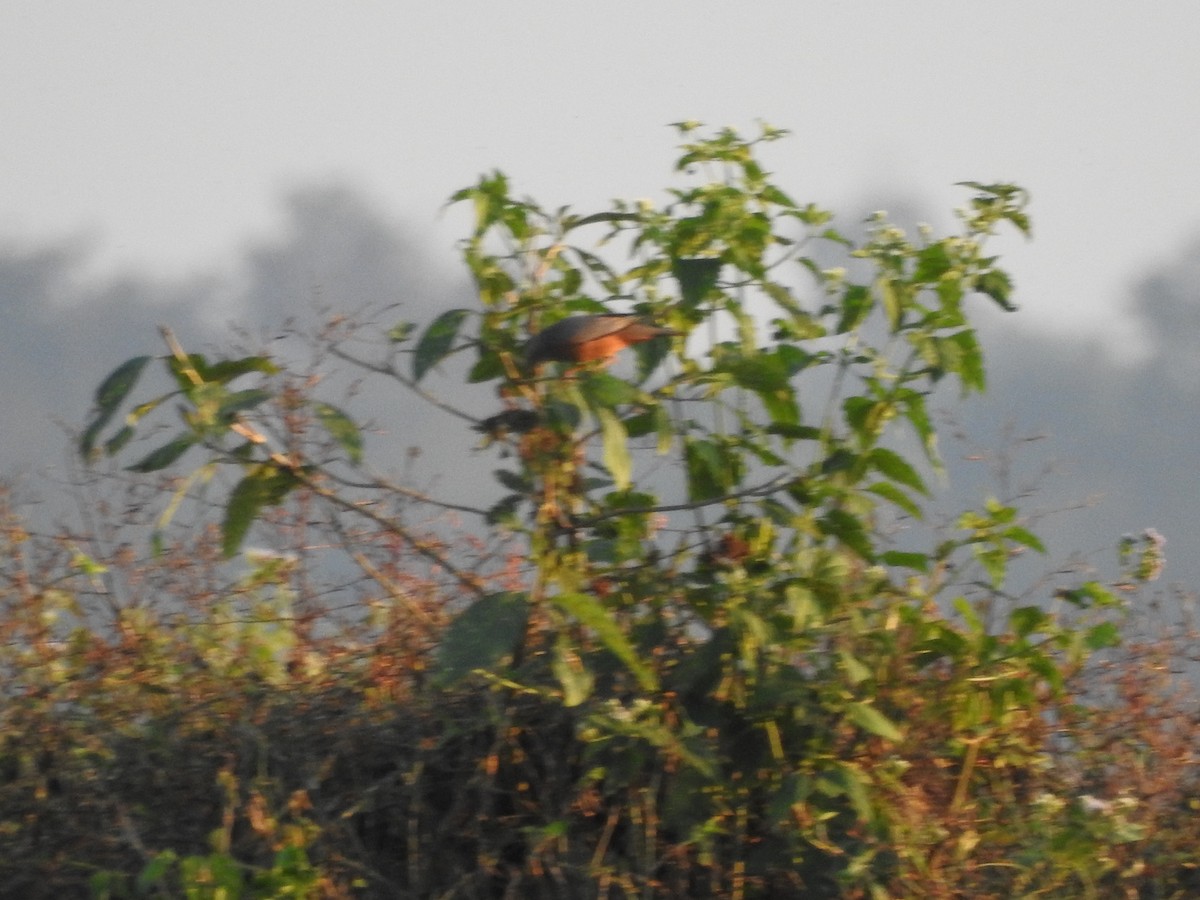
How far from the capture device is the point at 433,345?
2.91 metres

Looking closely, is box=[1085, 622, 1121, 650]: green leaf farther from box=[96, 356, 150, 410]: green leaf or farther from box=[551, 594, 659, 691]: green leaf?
box=[96, 356, 150, 410]: green leaf

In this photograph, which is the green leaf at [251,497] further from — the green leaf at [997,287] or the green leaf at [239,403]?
the green leaf at [997,287]

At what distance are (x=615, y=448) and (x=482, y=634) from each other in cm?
39

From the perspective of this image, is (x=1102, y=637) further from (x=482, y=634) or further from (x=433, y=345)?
(x=433, y=345)

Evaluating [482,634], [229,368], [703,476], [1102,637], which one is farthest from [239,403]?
[1102,637]

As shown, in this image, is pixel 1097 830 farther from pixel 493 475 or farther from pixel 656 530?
pixel 493 475

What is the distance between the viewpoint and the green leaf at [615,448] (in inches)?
108

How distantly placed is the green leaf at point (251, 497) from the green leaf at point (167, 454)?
0.17 metres

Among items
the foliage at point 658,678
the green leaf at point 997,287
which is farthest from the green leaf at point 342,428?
the green leaf at point 997,287

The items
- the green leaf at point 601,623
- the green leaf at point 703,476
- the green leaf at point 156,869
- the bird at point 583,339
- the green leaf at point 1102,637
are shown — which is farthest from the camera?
the green leaf at point 1102,637

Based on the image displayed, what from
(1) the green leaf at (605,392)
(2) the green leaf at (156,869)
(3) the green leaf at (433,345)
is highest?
(3) the green leaf at (433,345)

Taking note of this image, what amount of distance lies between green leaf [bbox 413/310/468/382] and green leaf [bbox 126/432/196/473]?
413mm

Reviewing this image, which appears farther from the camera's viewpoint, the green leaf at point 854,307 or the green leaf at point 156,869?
the green leaf at point 854,307

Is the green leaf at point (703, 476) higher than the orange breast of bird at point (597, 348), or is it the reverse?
the orange breast of bird at point (597, 348)
